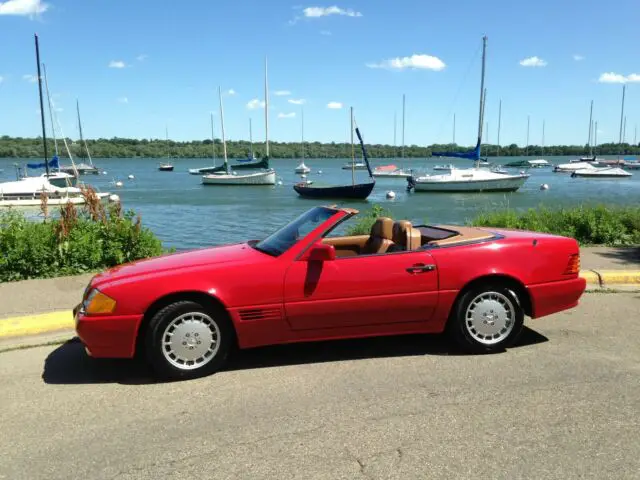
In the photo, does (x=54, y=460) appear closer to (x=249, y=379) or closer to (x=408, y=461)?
(x=249, y=379)

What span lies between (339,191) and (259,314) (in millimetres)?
37933

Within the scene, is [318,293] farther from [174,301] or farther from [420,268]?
[174,301]

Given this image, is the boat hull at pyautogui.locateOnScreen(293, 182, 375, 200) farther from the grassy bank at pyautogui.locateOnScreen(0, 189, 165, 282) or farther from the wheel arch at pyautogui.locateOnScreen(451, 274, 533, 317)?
the wheel arch at pyautogui.locateOnScreen(451, 274, 533, 317)

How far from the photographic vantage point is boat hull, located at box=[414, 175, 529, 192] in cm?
4625

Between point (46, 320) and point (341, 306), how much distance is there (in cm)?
321

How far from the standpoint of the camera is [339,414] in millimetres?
3730

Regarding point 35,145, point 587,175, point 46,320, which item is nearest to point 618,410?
point 46,320

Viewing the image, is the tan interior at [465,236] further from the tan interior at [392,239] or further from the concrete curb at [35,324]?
the concrete curb at [35,324]

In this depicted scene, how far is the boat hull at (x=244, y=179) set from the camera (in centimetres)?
5934

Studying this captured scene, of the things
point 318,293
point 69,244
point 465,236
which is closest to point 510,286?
point 465,236

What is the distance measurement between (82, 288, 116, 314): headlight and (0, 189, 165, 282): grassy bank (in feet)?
11.5

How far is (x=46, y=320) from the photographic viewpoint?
5754 millimetres

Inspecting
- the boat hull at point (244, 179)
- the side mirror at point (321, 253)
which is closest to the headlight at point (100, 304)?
the side mirror at point (321, 253)

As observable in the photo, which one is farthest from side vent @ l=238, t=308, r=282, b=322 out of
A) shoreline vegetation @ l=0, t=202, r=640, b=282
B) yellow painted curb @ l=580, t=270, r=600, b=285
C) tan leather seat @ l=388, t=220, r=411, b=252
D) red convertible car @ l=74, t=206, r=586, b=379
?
yellow painted curb @ l=580, t=270, r=600, b=285
